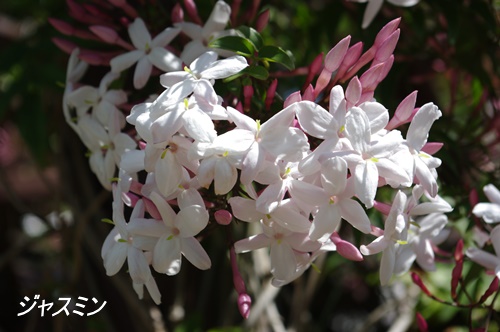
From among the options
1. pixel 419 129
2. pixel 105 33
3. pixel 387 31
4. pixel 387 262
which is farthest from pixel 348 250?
pixel 105 33

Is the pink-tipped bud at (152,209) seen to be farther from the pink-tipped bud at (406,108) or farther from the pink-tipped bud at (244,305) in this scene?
the pink-tipped bud at (406,108)

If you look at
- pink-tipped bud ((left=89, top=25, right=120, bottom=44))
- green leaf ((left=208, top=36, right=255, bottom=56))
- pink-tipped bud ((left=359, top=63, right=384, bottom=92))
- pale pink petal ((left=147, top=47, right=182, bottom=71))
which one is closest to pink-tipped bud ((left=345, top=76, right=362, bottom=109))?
pink-tipped bud ((left=359, top=63, right=384, bottom=92))

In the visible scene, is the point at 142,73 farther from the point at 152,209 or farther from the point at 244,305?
the point at 244,305

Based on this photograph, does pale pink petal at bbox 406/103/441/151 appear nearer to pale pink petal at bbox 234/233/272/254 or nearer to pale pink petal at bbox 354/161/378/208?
pale pink petal at bbox 354/161/378/208

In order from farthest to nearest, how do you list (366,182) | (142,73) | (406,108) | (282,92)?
(282,92) < (142,73) < (406,108) < (366,182)

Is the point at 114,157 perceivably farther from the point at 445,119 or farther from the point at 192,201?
the point at 445,119

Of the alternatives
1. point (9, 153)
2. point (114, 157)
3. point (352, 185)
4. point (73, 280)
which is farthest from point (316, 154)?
point (9, 153)
